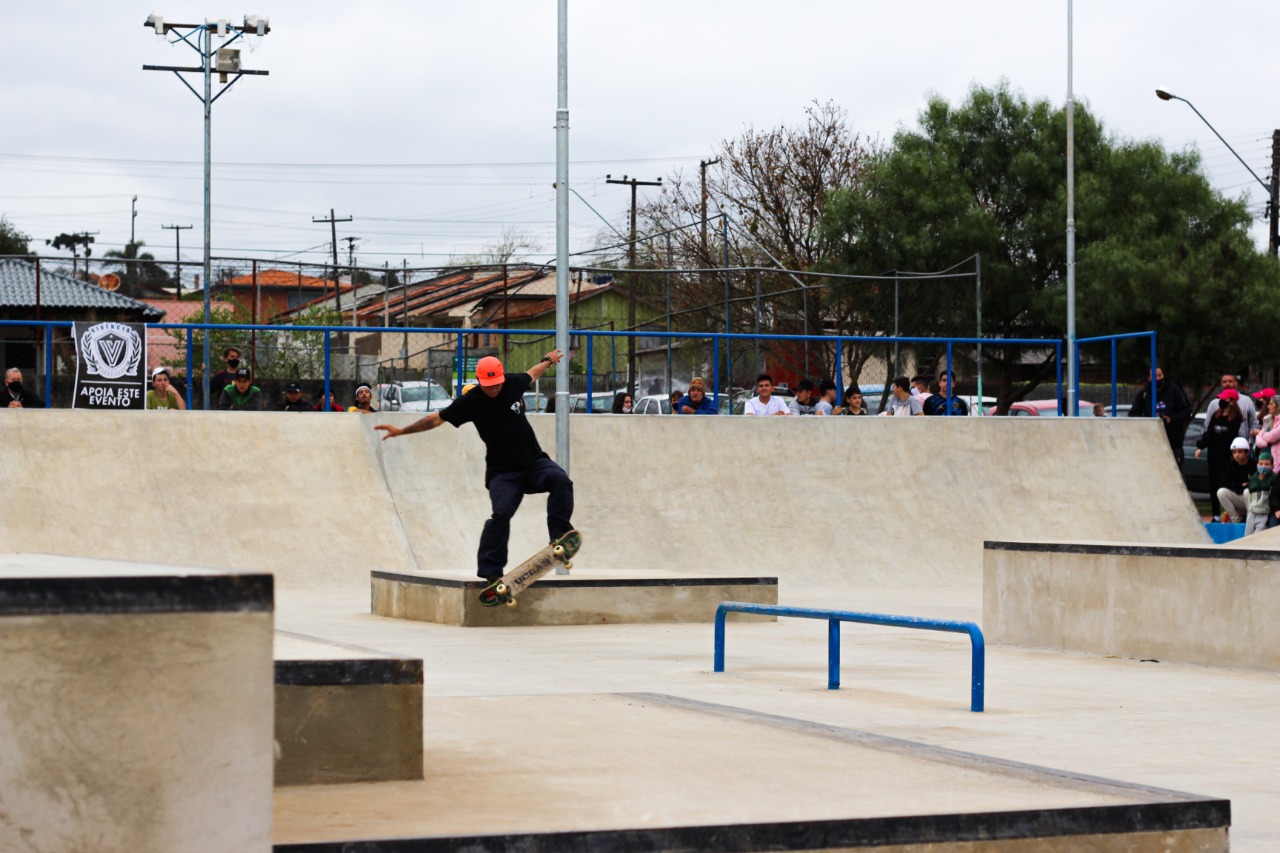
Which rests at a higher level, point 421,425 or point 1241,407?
point 1241,407

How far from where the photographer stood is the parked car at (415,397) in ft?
70.4

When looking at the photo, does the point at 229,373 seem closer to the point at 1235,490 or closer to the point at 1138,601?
the point at 1138,601

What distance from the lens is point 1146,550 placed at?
10266 millimetres

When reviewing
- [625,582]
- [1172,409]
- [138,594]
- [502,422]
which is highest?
[1172,409]

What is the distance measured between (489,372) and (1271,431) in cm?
994

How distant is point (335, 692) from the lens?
15.3 ft

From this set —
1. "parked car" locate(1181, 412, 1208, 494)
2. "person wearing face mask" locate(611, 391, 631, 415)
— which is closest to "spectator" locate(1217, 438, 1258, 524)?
"person wearing face mask" locate(611, 391, 631, 415)

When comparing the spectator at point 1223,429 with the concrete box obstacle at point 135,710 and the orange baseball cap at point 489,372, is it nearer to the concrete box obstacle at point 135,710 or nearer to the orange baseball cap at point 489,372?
the orange baseball cap at point 489,372

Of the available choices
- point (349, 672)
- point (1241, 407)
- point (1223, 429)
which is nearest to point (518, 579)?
point (349, 672)

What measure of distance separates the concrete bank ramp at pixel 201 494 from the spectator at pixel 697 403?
406 cm

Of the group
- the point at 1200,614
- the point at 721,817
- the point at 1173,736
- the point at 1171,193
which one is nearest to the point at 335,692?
the point at 721,817

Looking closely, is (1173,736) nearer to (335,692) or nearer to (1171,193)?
(335,692)

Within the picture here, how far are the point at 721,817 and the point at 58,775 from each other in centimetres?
168

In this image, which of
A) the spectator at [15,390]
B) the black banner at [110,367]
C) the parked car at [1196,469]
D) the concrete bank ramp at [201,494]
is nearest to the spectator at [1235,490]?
the parked car at [1196,469]
